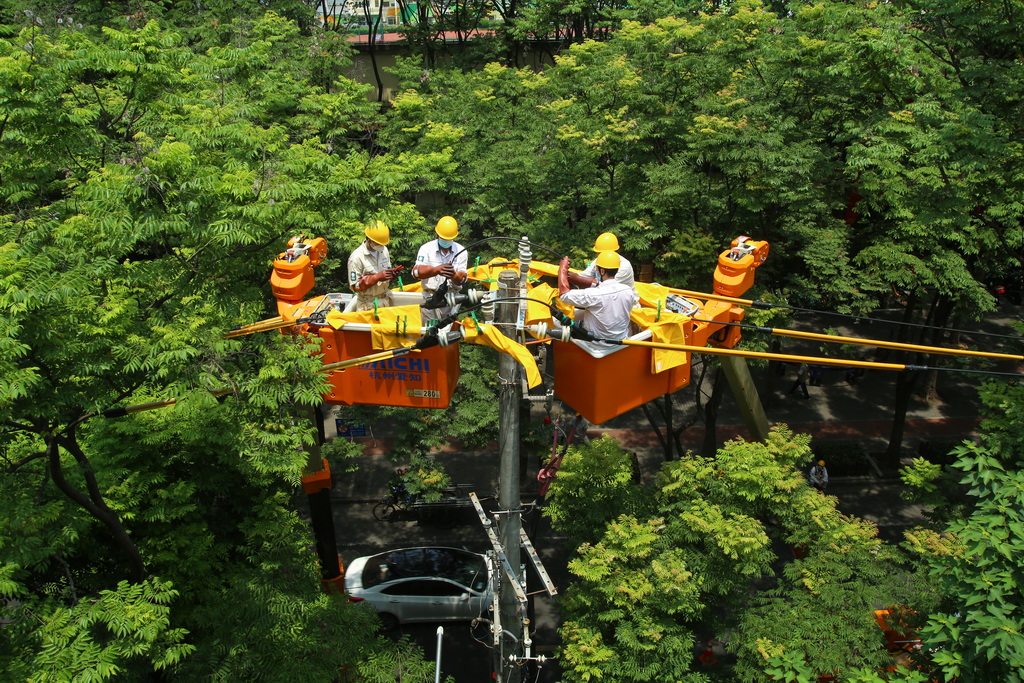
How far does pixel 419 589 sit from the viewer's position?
15.1 m

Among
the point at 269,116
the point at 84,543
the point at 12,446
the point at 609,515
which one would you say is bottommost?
the point at 609,515

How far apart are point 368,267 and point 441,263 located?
1.08 metres

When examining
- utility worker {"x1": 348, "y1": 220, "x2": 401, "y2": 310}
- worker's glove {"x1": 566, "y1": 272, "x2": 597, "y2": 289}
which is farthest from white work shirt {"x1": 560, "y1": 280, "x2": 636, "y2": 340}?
utility worker {"x1": 348, "y1": 220, "x2": 401, "y2": 310}

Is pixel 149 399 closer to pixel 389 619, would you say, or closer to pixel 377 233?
pixel 377 233

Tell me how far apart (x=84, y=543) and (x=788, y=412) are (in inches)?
783

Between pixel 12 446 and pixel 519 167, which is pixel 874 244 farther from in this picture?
pixel 12 446

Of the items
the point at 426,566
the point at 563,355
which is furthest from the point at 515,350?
the point at 426,566

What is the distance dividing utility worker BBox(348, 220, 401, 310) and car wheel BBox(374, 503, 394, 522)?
367 inches

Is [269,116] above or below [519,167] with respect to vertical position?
above

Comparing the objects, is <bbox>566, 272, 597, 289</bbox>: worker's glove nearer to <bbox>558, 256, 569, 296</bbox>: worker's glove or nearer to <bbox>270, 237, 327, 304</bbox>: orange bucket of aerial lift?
<bbox>558, 256, 569, 296</bbox>: worker's glove

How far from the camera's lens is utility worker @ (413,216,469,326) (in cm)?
925

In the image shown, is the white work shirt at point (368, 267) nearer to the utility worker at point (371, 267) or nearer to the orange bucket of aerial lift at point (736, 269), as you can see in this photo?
the utility worker at point (371, 267)

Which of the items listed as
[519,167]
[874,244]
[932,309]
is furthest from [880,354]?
[519,167]

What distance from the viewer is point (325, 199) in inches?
450
